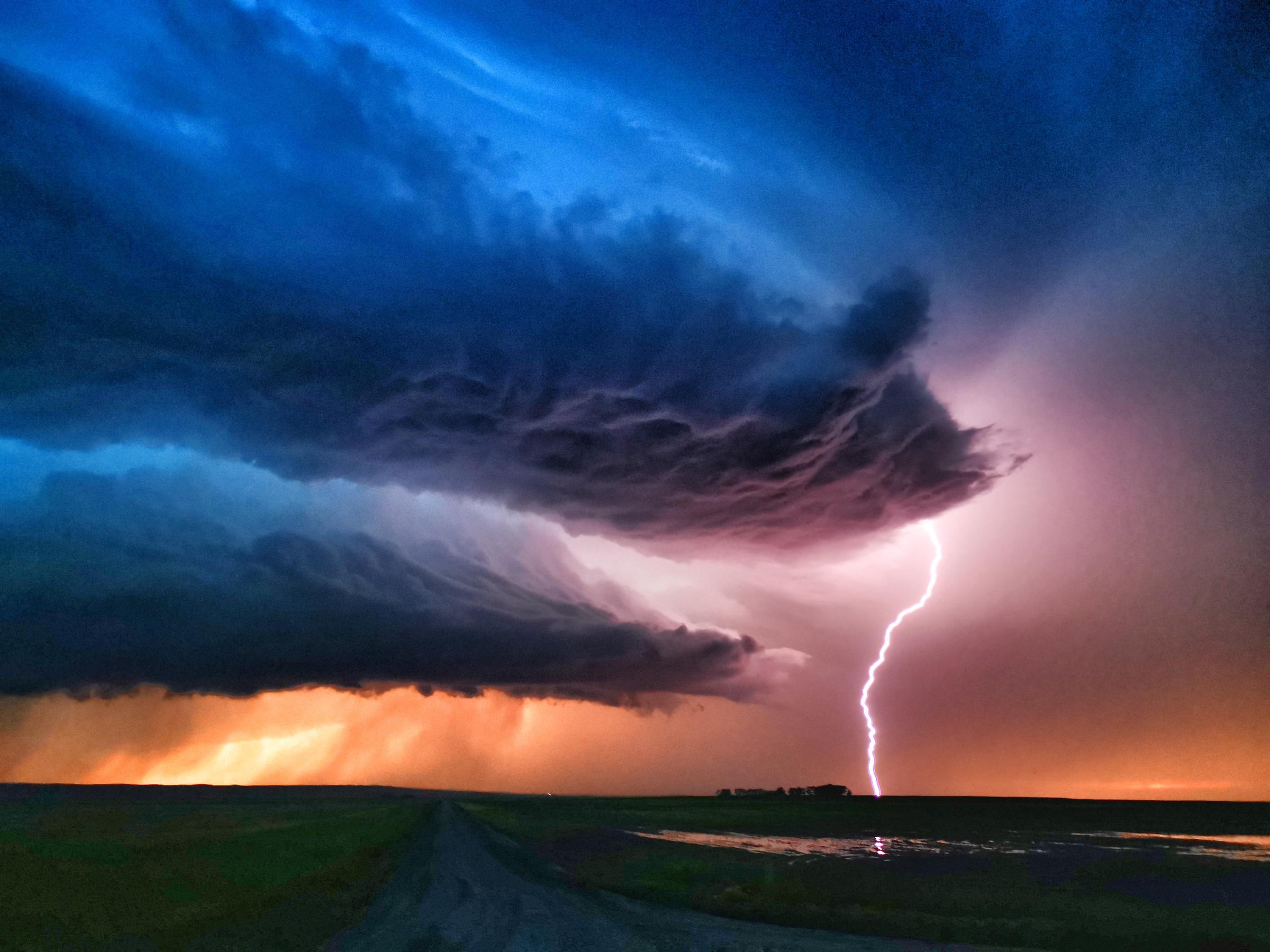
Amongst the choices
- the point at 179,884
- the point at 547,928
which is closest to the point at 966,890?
the point at 547,928

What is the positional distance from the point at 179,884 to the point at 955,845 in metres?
58.1

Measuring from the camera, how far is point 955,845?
65938mm

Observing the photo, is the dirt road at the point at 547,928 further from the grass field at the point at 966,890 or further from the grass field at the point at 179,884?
the grass field at the point at 966,890

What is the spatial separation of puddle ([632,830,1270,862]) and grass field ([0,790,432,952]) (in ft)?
85.8

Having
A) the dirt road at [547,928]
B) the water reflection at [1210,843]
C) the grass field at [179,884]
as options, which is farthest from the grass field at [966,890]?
the grass field at [179,884]

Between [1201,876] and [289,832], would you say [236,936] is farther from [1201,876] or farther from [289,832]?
[1201,876]

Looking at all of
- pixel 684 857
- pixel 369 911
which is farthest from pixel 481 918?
pixel 684 857

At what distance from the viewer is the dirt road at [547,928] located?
22281 mm

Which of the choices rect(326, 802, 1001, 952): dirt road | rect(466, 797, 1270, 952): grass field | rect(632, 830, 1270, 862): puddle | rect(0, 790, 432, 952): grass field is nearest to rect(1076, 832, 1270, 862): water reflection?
rect(632, 830, 1270, 862): puddle

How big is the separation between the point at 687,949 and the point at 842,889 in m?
17.8

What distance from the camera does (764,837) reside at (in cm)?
7181

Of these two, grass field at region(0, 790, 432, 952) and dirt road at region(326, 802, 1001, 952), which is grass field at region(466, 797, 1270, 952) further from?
grass field at region(0, 790, 432, 952)

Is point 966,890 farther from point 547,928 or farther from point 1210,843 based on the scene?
point 1210,843

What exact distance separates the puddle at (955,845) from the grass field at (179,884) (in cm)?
2616
